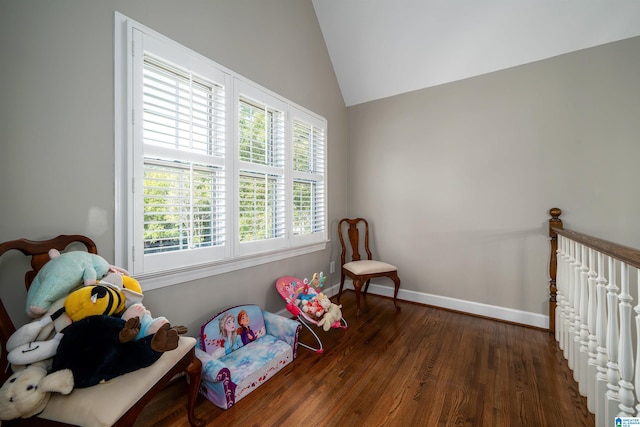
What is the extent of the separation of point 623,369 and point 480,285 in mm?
1677

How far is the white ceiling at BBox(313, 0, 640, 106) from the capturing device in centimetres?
213

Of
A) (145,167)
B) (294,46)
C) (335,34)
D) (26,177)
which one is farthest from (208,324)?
(335,34)

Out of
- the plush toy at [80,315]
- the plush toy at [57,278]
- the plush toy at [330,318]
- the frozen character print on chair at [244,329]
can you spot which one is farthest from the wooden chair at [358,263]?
the plush toy at [57,278]

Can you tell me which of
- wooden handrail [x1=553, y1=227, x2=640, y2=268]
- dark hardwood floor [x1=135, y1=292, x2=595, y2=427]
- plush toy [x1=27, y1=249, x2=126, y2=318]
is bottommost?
dark hardwood floor [x1=135, y1=292, x2=595, y2=427]

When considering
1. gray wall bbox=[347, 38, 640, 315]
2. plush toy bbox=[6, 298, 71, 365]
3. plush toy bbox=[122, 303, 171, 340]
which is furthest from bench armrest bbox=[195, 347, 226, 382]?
gray wall bbox=[347, 38, 640, 315]

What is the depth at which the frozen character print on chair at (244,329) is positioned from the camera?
72.2 inches

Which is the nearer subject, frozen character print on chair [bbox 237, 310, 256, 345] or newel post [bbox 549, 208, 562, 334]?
frozen character print on chair [bbox 237, 310, 256, 345]

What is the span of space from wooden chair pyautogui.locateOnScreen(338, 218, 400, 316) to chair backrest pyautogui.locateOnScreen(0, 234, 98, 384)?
2175 millimetres

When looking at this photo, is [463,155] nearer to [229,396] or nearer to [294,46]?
[294,46]

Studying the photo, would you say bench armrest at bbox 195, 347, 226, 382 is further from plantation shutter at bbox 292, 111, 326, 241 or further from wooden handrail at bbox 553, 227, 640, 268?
wooden handrail at bbox 553, 227, 640, 268

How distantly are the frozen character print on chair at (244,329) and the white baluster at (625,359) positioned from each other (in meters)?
1.98

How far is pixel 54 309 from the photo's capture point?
999mm

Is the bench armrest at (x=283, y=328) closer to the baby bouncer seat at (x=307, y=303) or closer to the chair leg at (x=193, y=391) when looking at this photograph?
the baby bouncer seat at (x=307, y=303)

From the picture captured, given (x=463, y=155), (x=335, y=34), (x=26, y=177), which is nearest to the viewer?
(x=26, y=177)
